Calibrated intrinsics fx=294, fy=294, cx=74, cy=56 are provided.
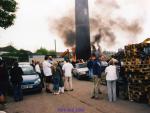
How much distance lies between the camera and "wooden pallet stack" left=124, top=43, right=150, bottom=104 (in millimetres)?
11516

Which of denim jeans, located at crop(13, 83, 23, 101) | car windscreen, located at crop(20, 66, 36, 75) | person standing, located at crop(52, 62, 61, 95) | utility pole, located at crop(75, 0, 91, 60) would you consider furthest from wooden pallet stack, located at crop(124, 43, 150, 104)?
utility pole, located at crop(75, 0, 91, 60)

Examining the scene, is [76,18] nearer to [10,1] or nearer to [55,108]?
[10,1]

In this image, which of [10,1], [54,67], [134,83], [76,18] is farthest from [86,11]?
[134,83]

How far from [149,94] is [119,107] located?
1.38 meters

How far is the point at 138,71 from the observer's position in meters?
11.9

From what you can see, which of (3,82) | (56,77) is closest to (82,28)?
(56,77)

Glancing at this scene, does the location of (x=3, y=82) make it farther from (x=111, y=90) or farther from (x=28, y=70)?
(x=111, y=90)

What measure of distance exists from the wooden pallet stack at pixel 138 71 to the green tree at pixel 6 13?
16080mm

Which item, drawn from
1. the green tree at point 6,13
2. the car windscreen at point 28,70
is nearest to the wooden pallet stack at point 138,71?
the car windscreen at point 28,70

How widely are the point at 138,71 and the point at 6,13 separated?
17547mm

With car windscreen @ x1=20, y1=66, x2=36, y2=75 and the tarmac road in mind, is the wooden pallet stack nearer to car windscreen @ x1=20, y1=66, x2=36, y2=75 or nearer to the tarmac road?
the tarmac road

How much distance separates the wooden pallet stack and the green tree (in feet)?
52.8

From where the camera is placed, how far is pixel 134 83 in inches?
482

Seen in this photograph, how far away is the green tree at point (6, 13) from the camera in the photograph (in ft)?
85.9
